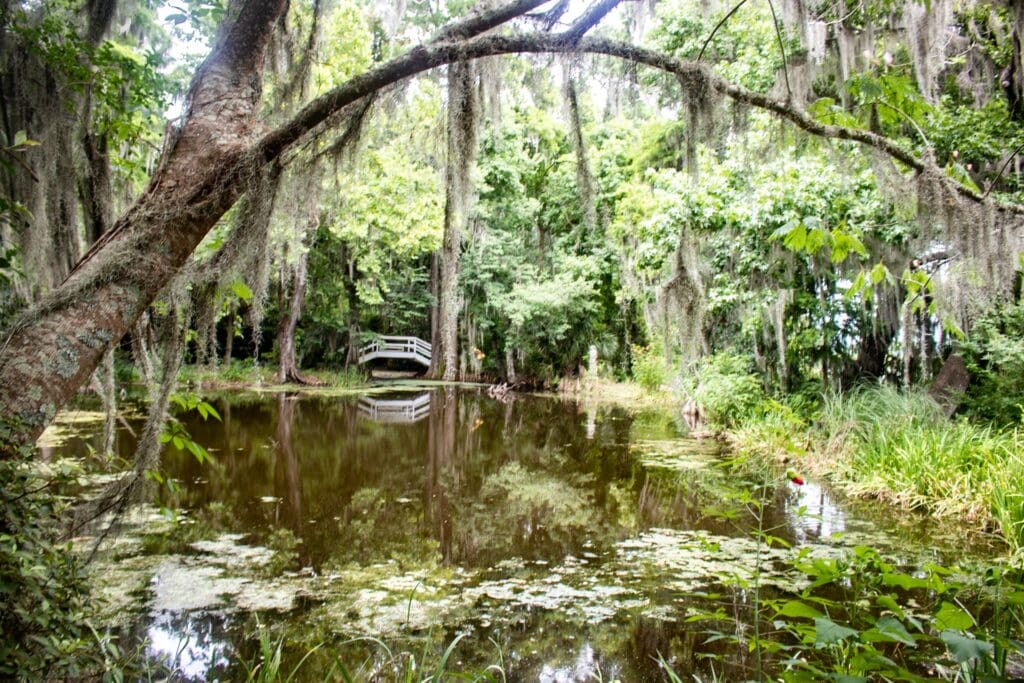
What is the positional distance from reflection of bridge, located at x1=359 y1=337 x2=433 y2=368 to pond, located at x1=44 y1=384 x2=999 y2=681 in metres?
12.1

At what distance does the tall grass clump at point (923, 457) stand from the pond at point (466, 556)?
0.42 m

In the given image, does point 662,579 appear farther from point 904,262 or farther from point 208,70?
point 904,262

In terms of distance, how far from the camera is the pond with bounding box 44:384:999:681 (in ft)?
9.90

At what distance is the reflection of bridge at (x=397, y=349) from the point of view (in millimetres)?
20438

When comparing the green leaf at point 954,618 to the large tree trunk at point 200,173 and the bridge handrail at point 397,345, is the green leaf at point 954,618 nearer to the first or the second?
the large tree trunk at point 200,173

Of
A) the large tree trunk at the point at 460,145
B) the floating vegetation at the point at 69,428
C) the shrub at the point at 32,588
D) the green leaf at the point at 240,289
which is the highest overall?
the large tree trunk at the point at 460,145

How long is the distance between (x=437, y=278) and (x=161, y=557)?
17794 millimetres

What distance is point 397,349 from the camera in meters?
21.2

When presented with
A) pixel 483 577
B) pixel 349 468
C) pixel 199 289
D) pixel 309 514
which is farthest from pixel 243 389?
pixel 199 289

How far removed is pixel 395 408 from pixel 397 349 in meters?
8.26

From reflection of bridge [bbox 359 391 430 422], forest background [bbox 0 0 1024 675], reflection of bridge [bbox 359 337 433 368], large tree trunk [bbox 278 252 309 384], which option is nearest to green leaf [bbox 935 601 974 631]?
forest background [bbox 0 0 1024 675]

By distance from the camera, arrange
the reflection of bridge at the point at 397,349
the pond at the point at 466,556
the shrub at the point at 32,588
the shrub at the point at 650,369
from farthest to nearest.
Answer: the reflection of bridge at the point at 397,349, the shrub at the point at 650,369, the pond at the point at 466,556, the shrub at the point at 32,588

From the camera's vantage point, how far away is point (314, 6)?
9.82 ft

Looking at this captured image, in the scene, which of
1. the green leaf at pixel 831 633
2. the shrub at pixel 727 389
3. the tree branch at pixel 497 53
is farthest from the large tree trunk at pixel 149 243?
the shrub at pixel 727 389
